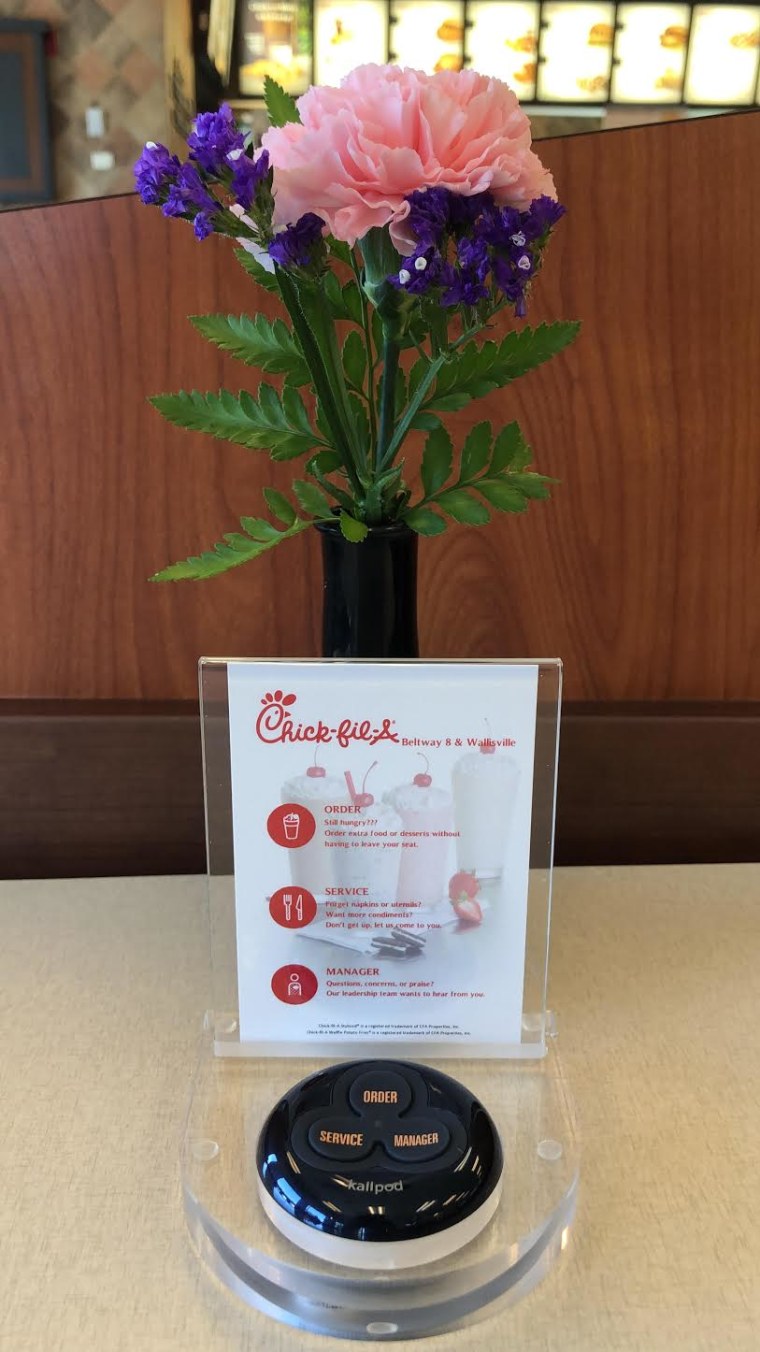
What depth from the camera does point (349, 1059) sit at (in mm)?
608

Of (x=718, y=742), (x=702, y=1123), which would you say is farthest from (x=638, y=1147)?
(x=718, y=742)

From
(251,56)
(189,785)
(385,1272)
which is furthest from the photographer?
(189,785)

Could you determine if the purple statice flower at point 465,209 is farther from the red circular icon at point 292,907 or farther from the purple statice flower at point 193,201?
the red circular icon at point 292,907

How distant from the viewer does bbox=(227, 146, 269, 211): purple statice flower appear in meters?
0.47

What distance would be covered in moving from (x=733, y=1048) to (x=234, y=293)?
0.64 meters

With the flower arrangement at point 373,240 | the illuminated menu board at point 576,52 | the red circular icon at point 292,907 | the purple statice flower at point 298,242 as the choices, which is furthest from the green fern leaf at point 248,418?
the illuminated menu board at point 576,52

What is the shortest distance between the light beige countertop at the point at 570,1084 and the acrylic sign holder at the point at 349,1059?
1 cm

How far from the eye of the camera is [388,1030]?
23.8 inches

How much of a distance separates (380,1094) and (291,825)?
0.49 feet

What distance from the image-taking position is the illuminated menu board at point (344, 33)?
0.74 m

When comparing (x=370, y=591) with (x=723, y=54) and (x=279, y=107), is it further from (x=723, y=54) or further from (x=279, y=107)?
(x=723, y=54)

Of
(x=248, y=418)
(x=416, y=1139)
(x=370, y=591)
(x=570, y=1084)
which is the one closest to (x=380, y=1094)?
(x=416, y=1139)

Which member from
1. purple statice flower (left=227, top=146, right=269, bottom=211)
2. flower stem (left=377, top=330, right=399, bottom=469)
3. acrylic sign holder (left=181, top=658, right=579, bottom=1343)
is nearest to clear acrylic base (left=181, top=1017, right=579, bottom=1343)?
acrylic sign holder (left=181, top=658, right=579, bottom=1343)

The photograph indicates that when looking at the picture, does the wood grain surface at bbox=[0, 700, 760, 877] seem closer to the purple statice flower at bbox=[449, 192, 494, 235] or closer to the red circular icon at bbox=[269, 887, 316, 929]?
the red circular icon at bbox=[269, 887, 316, 929]
